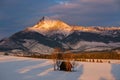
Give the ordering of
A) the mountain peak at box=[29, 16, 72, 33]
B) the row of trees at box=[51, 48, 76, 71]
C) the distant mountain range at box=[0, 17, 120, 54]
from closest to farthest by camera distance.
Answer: the row of trees at box=[51, 48, 76, 71] → the distant mountain range at box=[0, 17, 120, 54] → the mountain peak at box=[29, 16, 72, 33]

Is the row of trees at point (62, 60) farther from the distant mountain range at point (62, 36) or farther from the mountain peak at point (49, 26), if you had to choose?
the mountain peak at point (49, 26)

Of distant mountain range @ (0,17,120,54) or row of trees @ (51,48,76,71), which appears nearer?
row of trees @ (51,48,76,71)

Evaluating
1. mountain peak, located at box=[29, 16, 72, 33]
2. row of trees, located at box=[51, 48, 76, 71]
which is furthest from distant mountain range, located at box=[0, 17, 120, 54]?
row of trees, located at box=[51, 48, 76, 71]

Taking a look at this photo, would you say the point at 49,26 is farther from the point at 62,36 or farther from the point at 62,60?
the point at 62,60

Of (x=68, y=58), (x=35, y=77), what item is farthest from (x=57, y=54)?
(x=35, y=77)

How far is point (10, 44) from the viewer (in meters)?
140

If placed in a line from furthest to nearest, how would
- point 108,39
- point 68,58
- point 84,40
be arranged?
point 108,39
point 84,40
point 68,58

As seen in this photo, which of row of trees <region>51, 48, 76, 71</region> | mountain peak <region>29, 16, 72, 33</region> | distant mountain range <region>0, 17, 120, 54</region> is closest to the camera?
row of trees <region>51, 48, 76, 71</region>

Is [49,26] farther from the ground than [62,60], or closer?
farther from the ground

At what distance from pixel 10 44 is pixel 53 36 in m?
39.2

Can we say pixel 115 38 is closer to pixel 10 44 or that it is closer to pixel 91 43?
pixel 91 43

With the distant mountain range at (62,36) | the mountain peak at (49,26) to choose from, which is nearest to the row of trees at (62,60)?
the distant mountain range at (62,36)

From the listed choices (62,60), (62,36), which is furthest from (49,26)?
(62,60)

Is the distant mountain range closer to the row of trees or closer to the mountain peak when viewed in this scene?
the mountain peak
